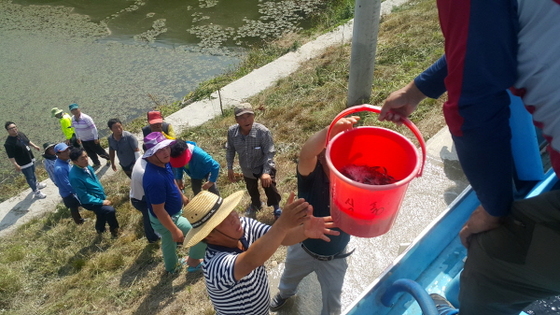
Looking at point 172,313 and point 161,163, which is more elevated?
point 161,163

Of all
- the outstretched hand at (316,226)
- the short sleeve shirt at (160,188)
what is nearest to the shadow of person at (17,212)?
the short sleeve shirt at (160,188)

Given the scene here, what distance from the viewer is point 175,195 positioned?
4066mm

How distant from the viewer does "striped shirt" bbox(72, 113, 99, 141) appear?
7434 millimetres

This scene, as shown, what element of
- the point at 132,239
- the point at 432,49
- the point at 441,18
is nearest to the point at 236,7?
the point at 432,49

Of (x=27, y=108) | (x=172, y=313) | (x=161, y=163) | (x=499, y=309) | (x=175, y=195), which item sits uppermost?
(x=499, y=309)

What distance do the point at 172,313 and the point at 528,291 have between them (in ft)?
11.3

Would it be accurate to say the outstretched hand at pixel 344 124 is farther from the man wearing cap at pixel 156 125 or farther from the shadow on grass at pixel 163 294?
the man wearing cap at pixel 156 125

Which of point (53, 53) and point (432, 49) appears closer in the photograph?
point (432, 49)

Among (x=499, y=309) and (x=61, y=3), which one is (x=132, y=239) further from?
(x=61, y=3)

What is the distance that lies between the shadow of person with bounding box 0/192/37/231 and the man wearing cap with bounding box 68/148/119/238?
2683 millimetres

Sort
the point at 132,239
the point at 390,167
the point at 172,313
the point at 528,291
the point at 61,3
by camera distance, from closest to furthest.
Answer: the point at 528,291, the point at 390,167, the point at 172,313, the point at 132,239, the point at 61,3

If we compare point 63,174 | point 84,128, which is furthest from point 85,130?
point 63,174

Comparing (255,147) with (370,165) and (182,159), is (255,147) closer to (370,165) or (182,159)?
(182,159)

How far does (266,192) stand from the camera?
482 cm
